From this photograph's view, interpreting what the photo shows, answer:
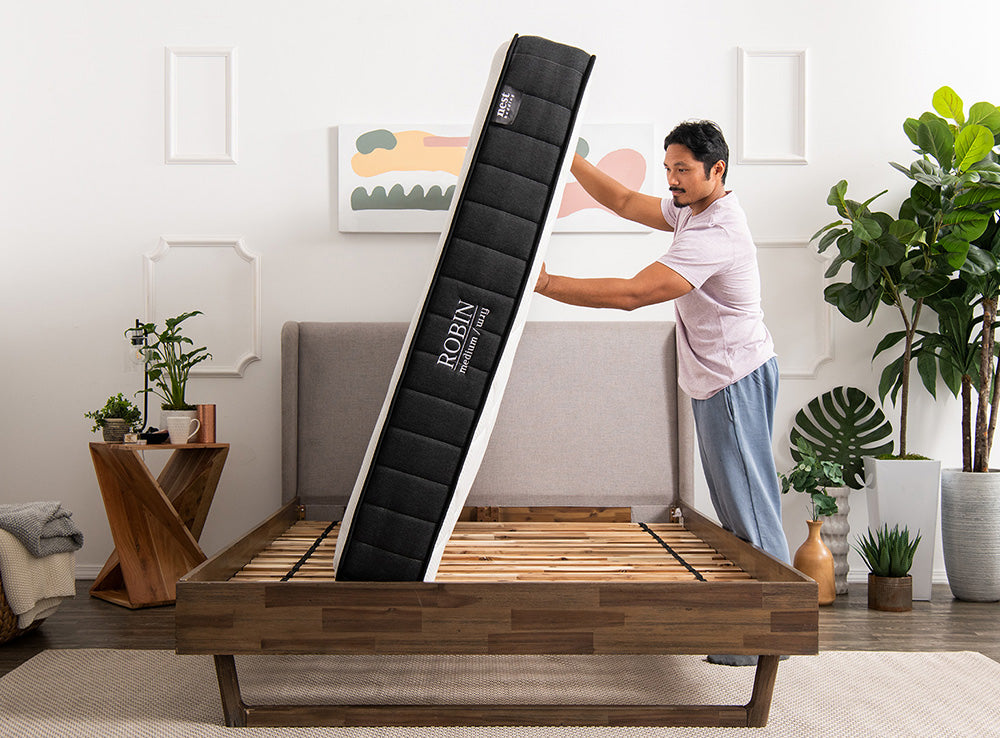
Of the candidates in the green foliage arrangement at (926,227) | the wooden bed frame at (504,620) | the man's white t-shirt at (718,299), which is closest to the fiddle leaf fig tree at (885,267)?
the green foliage arrangement at (926,227)

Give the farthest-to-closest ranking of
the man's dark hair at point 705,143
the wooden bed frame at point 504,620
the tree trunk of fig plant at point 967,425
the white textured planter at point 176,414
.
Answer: the tree trunk of fig plant at point 967,425 → the white textured planter at point 176,414 → the man's dark hair at point 705,143 → the wooden bed frame at point 504,620

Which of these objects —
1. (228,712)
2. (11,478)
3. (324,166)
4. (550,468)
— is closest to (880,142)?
(550,468)

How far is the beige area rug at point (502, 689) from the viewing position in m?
1.88

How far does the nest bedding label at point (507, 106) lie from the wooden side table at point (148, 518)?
71.7 inches

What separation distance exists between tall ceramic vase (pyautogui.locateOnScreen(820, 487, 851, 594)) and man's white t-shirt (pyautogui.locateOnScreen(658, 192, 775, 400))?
1121 mm

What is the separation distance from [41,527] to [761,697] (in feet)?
7.40

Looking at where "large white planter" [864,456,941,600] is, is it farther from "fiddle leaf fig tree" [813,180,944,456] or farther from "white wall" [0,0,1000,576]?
"white wall" [0,0,1000,576]

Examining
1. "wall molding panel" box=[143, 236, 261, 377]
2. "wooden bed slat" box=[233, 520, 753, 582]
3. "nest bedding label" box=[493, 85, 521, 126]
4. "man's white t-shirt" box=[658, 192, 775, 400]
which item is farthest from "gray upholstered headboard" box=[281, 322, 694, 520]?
"nest bedding label" box=[493, 85, 521, 126]

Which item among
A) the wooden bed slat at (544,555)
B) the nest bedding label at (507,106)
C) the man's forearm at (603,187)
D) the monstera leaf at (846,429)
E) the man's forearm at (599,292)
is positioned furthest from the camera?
the monstera leaf at (846,429)

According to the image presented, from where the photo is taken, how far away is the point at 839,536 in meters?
3.19

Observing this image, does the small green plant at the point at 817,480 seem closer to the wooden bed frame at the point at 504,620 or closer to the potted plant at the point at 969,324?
the potted plant at the point at 969,324

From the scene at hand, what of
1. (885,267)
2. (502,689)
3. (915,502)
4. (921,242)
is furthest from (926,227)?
(502,689)

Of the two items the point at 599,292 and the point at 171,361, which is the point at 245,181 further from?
the point at 599,292

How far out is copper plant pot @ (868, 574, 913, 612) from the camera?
2926mm
